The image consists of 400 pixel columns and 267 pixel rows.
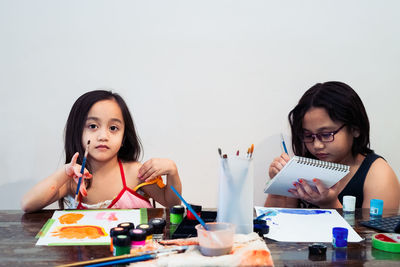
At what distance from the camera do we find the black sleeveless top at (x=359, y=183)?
1416mm

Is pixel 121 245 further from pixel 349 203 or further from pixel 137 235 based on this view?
pixel 349 203

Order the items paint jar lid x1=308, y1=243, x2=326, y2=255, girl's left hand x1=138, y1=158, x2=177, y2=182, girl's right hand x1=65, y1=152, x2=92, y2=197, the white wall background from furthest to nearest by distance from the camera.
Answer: the white wall background → girl's left hand x1=138, y1=158, x2=177, y2=182 → girl's right hand x1=65, y1=152, x2=92, y2=197 → paint jar lid x1=308, y1=243, x2=326, y2=255

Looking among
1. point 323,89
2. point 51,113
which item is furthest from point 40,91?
point 323,89

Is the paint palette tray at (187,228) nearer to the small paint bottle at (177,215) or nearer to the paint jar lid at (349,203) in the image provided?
the small paint bottle at (177,215)

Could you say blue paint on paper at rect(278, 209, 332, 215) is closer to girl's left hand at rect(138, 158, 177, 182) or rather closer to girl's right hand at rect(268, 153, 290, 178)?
girl's right hand at rect(268, 153, 290, 178)

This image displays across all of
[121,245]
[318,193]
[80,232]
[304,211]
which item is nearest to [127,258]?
[121,245]

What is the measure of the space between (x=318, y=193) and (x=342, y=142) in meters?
0.29

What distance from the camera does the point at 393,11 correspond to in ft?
5.89

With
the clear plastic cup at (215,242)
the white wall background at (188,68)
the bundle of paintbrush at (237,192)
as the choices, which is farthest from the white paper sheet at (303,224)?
the white wall background at (188,68)

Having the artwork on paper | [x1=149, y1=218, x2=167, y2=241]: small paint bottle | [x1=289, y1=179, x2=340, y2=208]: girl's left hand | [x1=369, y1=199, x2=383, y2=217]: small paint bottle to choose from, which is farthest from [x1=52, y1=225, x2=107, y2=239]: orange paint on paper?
[x1=369, y1=199, x2=383, y2=217]: small paint bottle

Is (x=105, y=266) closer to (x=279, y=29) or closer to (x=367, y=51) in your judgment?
(x=279, y=29)

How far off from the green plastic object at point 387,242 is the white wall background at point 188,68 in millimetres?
977

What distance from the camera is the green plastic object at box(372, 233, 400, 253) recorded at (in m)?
0.79

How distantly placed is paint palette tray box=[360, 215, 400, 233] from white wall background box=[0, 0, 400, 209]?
828mm
